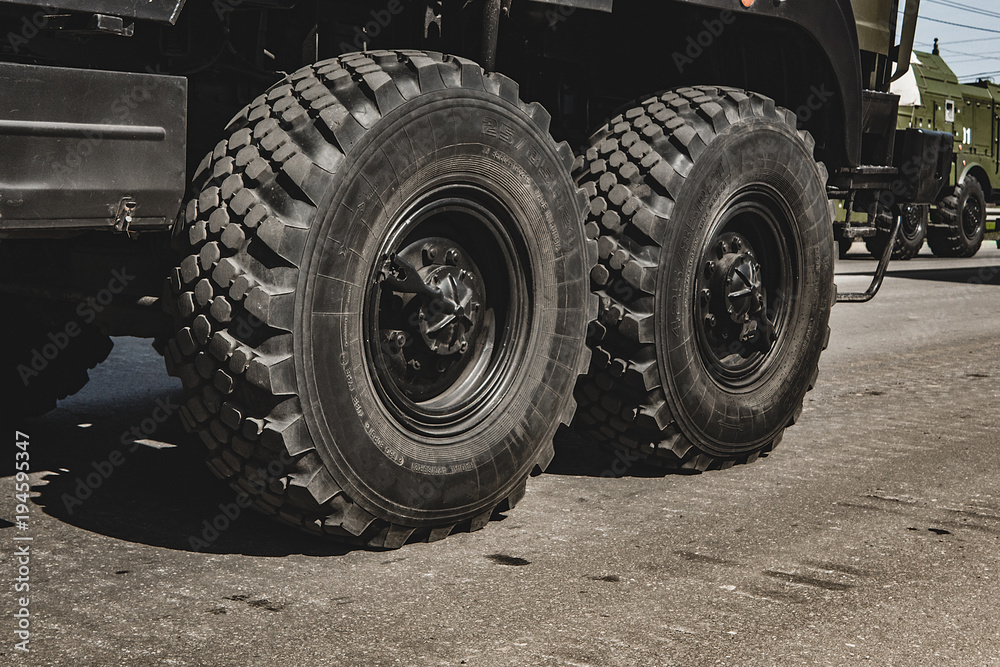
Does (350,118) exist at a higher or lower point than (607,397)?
higher

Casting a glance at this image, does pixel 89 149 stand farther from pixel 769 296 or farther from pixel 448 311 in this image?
pixel 769 296

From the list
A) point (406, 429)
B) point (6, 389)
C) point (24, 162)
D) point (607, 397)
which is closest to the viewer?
point (24, 162)

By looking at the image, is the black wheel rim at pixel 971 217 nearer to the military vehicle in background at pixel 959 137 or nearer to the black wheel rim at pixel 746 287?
the military vehicle in background at pixel 959 137

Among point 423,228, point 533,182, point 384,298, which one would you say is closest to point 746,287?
point 533,182

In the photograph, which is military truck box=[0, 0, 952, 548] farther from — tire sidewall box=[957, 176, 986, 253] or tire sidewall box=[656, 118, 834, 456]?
tire sidewall box=[957, 176, 986, 253]

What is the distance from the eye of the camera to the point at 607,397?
14.0 feet

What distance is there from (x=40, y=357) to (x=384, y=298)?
1992 millimetres

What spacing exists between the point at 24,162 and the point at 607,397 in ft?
7.38

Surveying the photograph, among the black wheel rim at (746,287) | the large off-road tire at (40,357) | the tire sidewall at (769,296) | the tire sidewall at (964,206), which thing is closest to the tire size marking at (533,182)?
the tire sidewall at (769,296)

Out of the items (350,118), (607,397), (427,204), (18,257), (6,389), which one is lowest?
(6,389)

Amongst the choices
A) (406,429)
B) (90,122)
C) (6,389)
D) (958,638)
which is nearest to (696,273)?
(406,429)

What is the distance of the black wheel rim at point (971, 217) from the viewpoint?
2144 centimetres

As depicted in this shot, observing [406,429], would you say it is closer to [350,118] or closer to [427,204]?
[427,204]

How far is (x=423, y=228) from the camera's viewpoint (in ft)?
11.8
